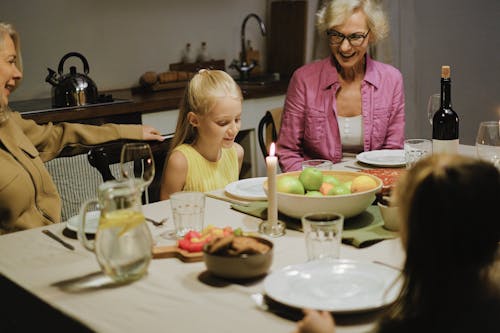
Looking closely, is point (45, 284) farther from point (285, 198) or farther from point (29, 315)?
point (285, 198)

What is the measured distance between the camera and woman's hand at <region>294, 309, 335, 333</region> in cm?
106

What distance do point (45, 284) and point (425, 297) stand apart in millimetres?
758

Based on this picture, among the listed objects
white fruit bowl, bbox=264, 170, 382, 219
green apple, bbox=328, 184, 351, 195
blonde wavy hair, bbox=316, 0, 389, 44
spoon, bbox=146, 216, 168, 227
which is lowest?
spoon, bbox=146, 216, 168, 227

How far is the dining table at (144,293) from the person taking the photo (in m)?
1.17

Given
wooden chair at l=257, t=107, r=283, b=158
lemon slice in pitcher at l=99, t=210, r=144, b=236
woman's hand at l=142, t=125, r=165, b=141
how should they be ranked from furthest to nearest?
wooden chair at l=257, t=107, r=283, b=158
woman's hand at l=142, t=125, r=165, b=141
lemon slice in pitcher at l=99, t=210, r=144, b=236

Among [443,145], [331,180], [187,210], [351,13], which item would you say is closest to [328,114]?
[351,13]

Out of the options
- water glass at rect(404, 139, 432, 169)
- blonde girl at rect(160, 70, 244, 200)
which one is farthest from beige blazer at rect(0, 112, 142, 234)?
water glass at rect(404, 139, 432, 169)

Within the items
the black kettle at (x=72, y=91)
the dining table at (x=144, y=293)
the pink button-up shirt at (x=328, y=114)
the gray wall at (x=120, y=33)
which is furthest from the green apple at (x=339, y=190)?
the gray wall at (x=120, y=33)

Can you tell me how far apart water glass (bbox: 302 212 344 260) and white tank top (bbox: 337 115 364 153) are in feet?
5.07

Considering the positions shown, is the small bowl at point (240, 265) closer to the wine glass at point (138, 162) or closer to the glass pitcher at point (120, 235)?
the glass pitcher at point (120, 235)

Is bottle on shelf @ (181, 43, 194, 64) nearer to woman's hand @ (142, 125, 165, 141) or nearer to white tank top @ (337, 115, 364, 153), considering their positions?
white tank top @ (337, 115, 364, 153)

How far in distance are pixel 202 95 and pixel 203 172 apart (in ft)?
0.86

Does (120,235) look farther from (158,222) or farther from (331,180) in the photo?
(331,180)

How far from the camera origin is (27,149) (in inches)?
83.5
